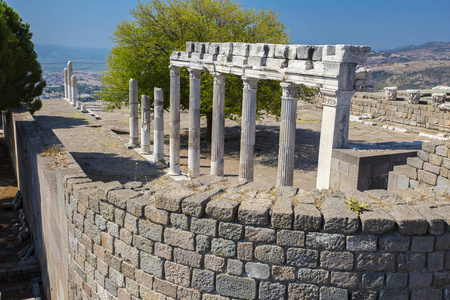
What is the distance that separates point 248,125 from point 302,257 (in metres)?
9.90

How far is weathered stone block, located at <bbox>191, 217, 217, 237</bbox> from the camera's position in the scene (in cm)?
498

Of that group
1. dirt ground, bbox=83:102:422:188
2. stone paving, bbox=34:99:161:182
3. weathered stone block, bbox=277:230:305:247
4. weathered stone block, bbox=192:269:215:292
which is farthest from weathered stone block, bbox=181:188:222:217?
dirt ground, bbox=83:102:422:188

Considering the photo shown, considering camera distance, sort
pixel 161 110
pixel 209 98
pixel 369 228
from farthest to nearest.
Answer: pixel 209 98, pixel 161 110, pixel 369 228

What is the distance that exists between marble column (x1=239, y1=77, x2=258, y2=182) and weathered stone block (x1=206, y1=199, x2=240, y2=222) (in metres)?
9.36

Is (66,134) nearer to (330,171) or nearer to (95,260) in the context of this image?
(330,171)

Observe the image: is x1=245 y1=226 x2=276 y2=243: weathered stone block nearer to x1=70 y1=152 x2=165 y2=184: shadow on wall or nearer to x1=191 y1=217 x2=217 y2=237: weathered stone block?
x1=191 y1=217 x2=217 y2=237: weathered stone block

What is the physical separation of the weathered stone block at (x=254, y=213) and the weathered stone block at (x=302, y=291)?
78 cm

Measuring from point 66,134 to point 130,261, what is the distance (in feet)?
60.9

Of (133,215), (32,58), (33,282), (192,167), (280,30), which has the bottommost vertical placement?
(33,282)

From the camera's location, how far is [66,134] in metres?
22.9

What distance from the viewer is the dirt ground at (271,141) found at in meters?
18.5

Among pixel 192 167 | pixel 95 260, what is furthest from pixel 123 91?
pixel 95 260

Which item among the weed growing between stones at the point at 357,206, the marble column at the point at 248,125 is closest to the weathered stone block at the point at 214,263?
the weed growing between stones at the point at 357,206

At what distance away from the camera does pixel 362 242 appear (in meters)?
4.62
